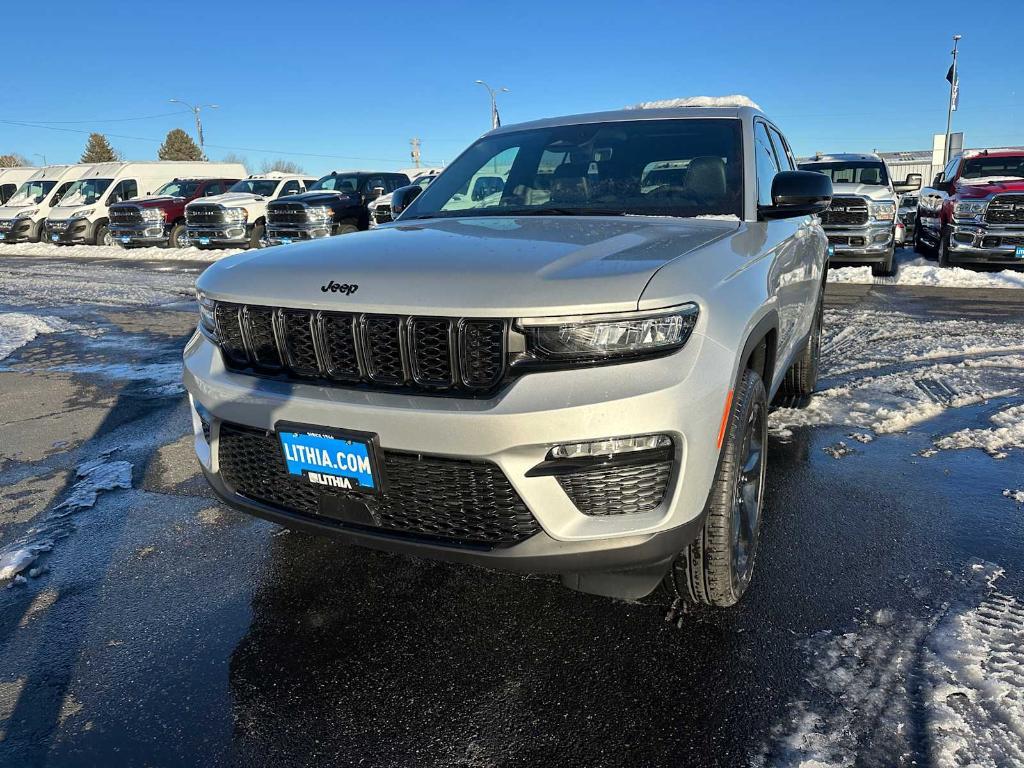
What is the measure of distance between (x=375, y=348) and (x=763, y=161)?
2.41 meters

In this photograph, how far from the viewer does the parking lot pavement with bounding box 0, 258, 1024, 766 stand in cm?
206

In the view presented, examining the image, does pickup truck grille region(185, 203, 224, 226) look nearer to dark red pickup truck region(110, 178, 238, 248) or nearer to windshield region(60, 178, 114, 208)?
dark red pickup truck region(110, 178, 238, 248)

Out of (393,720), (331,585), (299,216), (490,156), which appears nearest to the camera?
(393,720)

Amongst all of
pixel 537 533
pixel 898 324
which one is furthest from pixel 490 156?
pixel 898 324

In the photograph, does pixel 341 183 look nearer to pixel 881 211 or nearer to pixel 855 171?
pixel 855 171

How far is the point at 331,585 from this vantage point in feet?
9.52

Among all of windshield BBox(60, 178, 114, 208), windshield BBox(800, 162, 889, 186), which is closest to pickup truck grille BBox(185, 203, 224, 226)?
windshield BBox(60, 178, 114, 208)

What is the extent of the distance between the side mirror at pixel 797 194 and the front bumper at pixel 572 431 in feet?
4.24

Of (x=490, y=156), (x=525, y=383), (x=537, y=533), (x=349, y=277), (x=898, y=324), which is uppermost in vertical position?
(x=490, y=156)

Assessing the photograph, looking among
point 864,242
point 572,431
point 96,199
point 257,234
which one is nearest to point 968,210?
point 864,242

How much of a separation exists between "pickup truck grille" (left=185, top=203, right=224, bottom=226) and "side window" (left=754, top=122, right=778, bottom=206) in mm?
16357

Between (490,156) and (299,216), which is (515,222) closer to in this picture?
(490,156)

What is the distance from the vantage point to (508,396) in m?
2.00

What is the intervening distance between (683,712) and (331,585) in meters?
1.44
